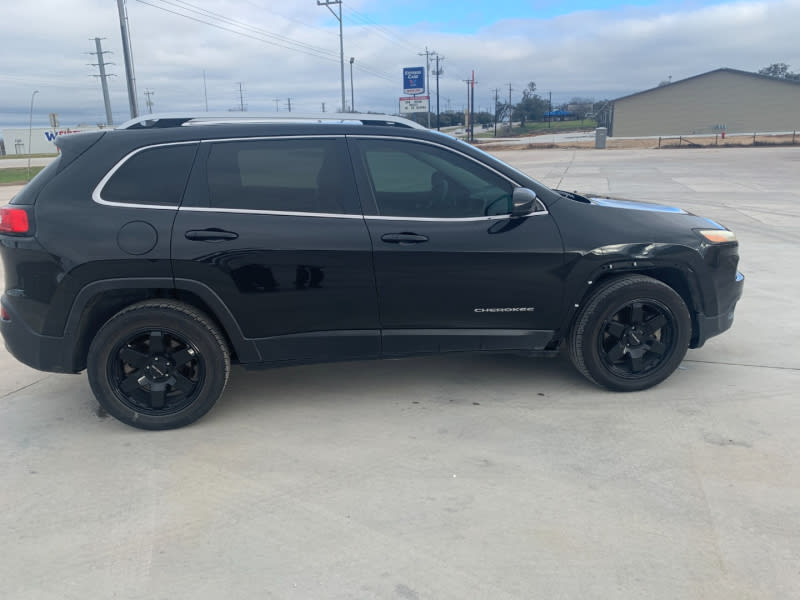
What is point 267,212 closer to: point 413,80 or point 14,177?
point 14,177

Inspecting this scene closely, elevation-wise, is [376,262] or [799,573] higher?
[376,262]

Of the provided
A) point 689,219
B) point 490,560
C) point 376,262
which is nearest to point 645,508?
point 490,560

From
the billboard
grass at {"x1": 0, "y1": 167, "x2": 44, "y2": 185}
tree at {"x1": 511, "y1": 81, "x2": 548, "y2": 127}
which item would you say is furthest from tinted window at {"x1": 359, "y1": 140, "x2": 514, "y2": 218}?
tree at {"x1": 511, "y1": 81, "x2": 548, "y2": 127}

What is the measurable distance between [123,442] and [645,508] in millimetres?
2839

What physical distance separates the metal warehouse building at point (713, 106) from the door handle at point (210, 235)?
72.1 meters

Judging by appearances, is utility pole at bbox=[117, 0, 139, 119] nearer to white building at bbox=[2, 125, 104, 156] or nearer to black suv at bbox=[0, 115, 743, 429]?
black suv at bbox=[0, 115, 743, 429]

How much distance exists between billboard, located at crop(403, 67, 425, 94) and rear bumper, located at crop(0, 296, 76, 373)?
52.5 metres

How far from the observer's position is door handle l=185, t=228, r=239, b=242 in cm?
355

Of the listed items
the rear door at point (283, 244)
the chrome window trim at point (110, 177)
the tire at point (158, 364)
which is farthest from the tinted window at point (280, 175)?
the tire at point (158, 364)

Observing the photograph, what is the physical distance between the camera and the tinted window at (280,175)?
3682 mm

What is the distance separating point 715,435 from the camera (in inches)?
140

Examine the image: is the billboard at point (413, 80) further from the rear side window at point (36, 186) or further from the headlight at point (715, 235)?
the rear side window at point (36, 186)

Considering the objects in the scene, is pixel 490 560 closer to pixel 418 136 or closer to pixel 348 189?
pixel 348 189

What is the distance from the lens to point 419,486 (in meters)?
3.10
